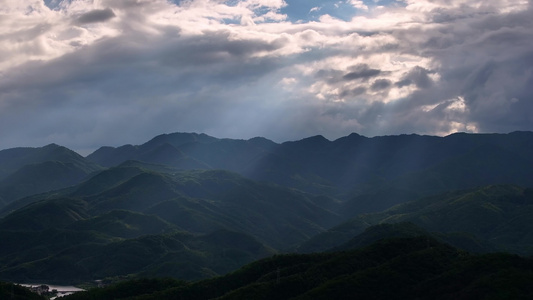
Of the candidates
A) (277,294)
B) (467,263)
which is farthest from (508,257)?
(277,294)

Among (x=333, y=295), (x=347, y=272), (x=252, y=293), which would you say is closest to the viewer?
(x=333, y=295)

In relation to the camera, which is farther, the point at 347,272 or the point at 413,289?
the point at 347,272

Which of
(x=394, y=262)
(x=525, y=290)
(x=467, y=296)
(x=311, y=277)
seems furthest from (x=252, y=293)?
(x=525, y=290)

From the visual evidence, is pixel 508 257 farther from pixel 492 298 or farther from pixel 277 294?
pixel 277 294

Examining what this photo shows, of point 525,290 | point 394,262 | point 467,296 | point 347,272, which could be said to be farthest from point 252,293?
point 525,290

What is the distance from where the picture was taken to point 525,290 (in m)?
151

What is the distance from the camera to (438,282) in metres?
172

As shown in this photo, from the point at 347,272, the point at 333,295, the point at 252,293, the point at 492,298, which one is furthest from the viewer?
the point at 347,272

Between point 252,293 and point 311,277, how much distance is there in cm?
2215

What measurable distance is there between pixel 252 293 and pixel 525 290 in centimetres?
7801

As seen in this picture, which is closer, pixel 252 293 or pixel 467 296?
pixel 467 296

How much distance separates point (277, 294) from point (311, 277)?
15076 mm

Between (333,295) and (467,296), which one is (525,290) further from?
(333,295)

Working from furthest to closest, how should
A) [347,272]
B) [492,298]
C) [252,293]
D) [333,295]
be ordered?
[347,272] < [252,293] < [333,295] < [492,298]
